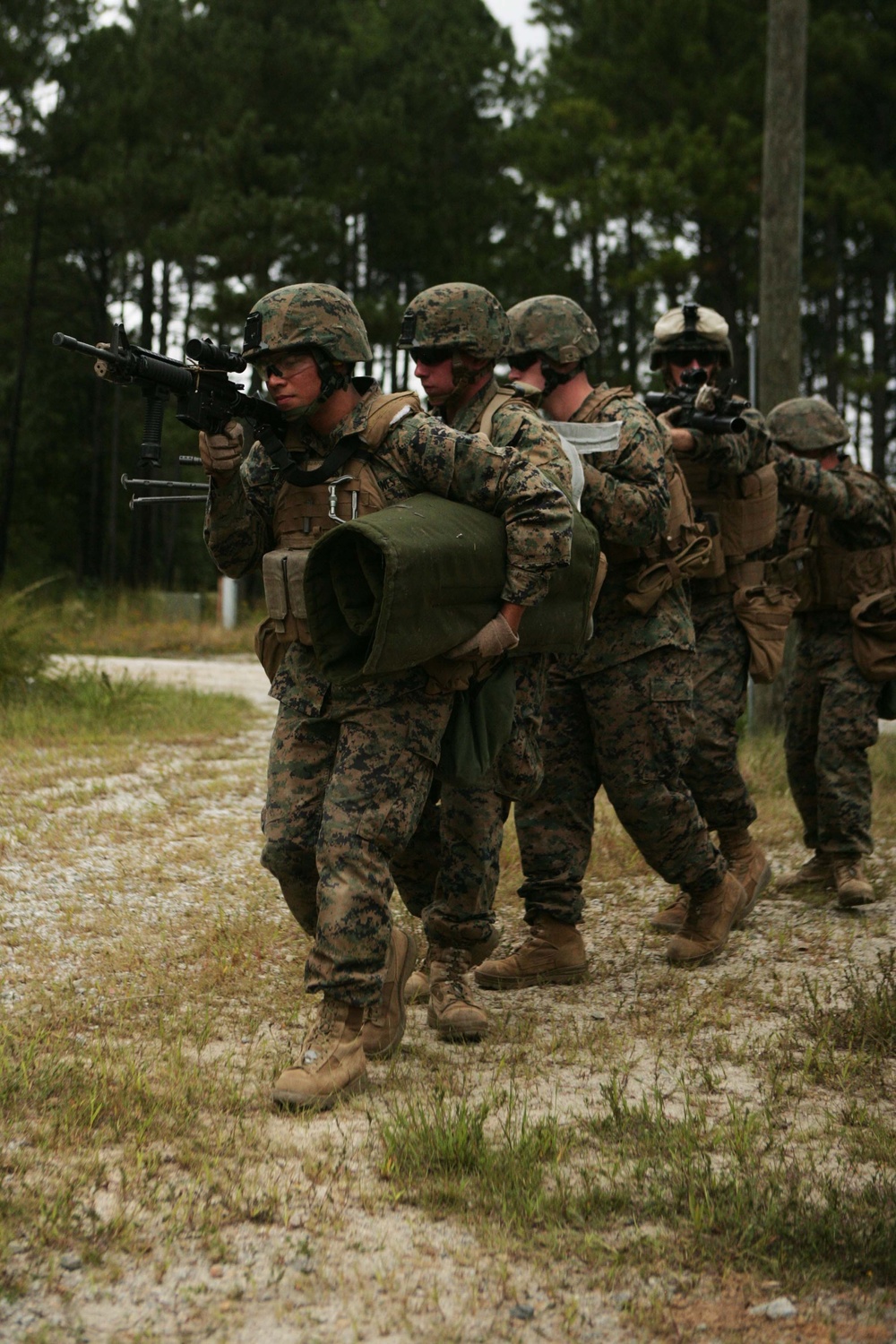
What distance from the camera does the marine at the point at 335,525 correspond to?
3.90m

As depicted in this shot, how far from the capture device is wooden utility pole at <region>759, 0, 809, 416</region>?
966 cm

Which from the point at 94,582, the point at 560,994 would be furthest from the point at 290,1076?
the point at 94,582

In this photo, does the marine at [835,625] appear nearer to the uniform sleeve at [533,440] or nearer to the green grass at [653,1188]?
the uniform sleeve at [533,440]

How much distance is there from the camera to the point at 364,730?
391 centimetres

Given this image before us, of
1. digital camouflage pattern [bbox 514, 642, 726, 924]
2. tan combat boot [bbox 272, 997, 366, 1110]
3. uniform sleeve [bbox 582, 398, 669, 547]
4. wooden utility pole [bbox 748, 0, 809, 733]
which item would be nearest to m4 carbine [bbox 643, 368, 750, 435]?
uniform sleeve [bbox 582, 398, 669, 547]

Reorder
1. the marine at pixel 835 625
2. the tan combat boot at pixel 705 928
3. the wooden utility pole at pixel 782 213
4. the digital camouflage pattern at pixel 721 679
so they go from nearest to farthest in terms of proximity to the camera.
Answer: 1. the tan combat boot at pixel 705 928
2. the digital camouflage pattern at pixel 721 679
3. the marine at pixel 835 625
4. the wooden utility pole at pixel 782 213

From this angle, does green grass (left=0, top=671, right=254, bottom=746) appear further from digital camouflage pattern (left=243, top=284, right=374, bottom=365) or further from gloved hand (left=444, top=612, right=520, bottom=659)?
gloved hand (left=444, top=612, right=520, bottom=659)

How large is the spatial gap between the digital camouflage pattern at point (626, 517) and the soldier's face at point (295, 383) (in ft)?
3.69

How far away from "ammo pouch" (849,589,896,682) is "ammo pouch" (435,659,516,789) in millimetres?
2614

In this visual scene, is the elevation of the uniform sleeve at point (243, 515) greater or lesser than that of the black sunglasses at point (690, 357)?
lesser

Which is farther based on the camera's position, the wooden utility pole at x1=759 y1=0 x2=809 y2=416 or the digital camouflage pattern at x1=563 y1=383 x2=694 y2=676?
the wooden utility pole at x1=759 y1=0 x2=809 y2=416

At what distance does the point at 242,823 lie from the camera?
7.58m

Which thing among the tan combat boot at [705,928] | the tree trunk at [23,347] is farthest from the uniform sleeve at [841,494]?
the tree trunk at [23,347]

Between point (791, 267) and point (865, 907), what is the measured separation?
5040 millimetres
